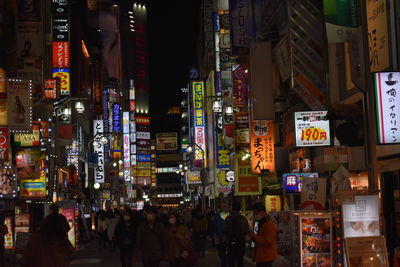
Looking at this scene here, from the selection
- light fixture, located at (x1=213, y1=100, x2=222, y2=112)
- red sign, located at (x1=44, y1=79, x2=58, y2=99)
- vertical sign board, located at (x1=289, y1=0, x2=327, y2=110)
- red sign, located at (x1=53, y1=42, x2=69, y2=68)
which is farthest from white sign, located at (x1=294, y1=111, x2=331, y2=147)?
light fixture, located at (x1=213, y1=100, x2=222, y2=112)

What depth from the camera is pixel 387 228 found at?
16359mm

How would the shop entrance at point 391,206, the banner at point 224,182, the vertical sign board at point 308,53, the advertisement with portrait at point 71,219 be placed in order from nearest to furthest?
1. the shop entrance at point 391,206
2. the vertical sign board at point 308,53
3. the advertisement with portrait at point 71,219
4. the banner at point 224,182

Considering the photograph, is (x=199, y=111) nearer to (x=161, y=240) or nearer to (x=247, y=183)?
(x=247, y=183)

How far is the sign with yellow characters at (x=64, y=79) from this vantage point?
3916 cm

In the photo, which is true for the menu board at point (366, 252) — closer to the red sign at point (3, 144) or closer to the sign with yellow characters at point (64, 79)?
the red sign at point (3, 144)

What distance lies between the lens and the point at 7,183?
2228cm

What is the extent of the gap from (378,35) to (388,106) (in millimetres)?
3786

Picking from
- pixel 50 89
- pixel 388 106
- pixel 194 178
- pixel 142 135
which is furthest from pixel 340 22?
pixel 142 135

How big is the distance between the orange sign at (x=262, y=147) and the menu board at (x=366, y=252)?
652 inches

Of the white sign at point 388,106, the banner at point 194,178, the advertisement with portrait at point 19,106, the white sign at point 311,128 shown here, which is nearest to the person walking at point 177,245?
the white sign at point 388,106

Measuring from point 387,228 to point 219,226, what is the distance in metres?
4.84

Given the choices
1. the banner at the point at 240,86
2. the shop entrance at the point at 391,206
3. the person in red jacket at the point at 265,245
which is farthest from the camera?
the banner at the point at 240,86

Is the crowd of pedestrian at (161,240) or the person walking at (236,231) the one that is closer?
the crowd of pedestrian at (161,240)

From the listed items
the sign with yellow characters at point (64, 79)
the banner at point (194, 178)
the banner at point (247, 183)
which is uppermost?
the sign with yellow characters at point (64, 79)
